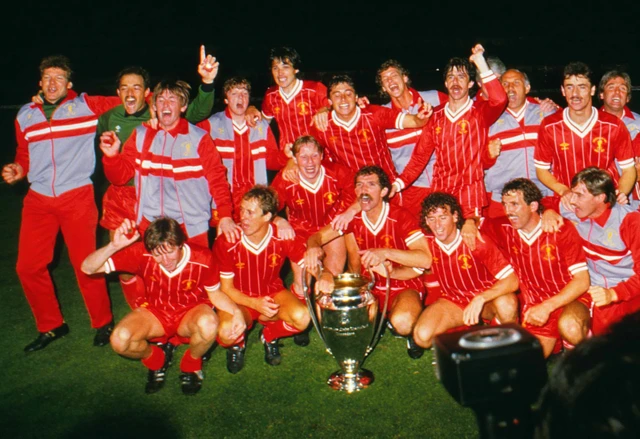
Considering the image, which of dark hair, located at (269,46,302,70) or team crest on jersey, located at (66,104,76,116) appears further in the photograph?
dark hair, located at (269,46,302,70)

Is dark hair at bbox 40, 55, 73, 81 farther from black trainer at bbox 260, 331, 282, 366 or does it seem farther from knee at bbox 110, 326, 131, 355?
black trainer at bbox 260, 331, 282, 366

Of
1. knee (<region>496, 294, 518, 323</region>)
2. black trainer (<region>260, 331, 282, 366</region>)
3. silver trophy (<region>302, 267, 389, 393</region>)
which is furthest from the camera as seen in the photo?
black trainer (<region>260, 331, 282, 366</region>)

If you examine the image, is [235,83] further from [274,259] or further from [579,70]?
[579,70]

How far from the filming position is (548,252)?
3945 mm

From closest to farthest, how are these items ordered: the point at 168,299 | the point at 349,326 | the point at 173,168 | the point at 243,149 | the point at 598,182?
the point at 349,326 < the point at 598,182 < the point at 168,299 < the point at 173,168 < the point at 243,149

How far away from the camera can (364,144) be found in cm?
485

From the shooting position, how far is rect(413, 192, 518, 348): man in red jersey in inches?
157

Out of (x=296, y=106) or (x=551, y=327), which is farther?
(x=296, y=106)

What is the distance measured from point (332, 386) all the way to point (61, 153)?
257 centimetres

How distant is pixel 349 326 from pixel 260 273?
83cm

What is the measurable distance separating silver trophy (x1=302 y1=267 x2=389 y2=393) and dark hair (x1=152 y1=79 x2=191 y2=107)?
162 cm

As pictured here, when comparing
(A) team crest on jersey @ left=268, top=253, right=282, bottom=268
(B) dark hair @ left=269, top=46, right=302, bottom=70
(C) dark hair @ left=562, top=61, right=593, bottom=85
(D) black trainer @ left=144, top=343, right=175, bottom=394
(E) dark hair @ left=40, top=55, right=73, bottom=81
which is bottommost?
(D) black trainer @ left=144, top=343, right=175, bottom=394

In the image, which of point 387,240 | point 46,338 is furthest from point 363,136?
point 46,338

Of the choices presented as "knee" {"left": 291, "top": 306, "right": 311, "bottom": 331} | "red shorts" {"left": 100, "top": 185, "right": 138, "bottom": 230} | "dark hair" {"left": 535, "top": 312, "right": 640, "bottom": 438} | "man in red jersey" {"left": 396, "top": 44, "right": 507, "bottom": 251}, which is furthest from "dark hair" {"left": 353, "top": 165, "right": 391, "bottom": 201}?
"dark hair" {"left": 535, "top": 312, "right": 640, "bottom": 438}
